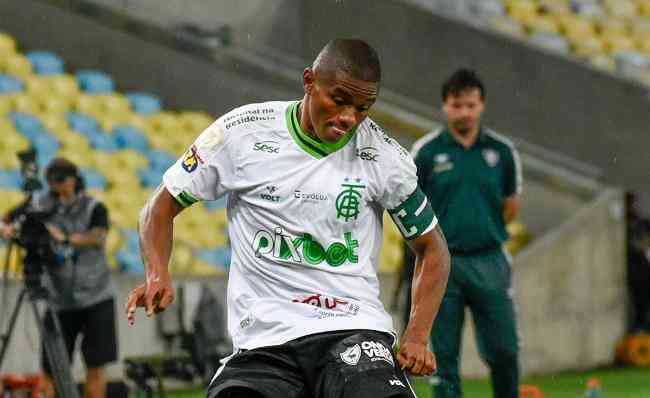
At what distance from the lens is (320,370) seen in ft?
17.4

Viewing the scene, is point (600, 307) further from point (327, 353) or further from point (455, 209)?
point (327, 353)

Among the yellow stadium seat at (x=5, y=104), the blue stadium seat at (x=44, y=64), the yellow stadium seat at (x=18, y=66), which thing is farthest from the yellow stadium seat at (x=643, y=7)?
the yellow stadium seat at (x=5, y=104)

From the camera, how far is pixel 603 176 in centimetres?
1797

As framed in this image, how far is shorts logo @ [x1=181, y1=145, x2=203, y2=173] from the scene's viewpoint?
5.54 metres

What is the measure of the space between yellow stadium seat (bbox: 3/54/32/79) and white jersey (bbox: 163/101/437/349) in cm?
1255

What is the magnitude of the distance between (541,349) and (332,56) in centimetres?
1050

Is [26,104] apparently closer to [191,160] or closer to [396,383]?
[191,160]

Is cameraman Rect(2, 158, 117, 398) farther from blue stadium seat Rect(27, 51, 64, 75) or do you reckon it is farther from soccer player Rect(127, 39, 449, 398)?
blue stadium seat Rect(27, 51, 64, 75)

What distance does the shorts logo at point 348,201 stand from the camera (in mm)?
5453

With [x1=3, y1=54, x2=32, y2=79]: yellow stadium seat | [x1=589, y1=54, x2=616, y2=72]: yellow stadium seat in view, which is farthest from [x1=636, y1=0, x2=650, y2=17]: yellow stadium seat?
[x1=3, y1=54, x2=32, y2=79]: yellow stadium seat

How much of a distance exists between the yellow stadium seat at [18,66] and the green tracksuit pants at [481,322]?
975 centimetres

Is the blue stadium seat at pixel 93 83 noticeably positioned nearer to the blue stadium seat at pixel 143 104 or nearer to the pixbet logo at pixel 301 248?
the blue stadium seat at pixel 143 104

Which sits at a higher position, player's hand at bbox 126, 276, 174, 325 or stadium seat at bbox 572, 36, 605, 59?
stadium seat at bbox 572, 36, 605, 59

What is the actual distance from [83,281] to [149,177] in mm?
5838
